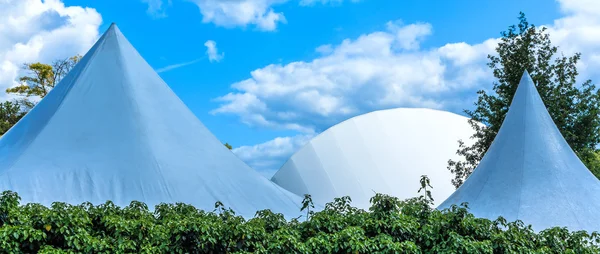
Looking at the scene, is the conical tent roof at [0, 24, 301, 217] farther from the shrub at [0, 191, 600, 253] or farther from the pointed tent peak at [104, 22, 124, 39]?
the shrub at [0, 191, 600, 253]

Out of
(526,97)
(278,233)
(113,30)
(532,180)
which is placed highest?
(113,30)

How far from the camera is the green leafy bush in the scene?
6289 millimetres

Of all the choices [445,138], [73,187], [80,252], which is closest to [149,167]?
[73,187]

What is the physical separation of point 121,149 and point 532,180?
881 centimetres

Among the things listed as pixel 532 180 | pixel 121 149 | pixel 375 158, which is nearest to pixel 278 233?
pixel 121 149

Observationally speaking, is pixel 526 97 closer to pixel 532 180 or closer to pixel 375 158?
pixel 532 180

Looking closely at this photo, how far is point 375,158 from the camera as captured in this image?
2434 centimetres

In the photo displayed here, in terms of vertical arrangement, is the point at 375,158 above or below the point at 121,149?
above

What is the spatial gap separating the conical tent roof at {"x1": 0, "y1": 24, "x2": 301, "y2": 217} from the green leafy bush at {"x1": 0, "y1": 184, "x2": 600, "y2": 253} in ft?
17.2

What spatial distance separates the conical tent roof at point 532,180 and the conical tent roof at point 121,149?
4.38m

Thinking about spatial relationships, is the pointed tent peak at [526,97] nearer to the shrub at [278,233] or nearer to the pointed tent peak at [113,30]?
Result: the shrub at [278,233]

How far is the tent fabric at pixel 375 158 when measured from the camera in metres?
23.4

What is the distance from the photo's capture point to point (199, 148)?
14.2 m

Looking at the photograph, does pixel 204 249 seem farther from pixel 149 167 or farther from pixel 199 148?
pixel 199 148
